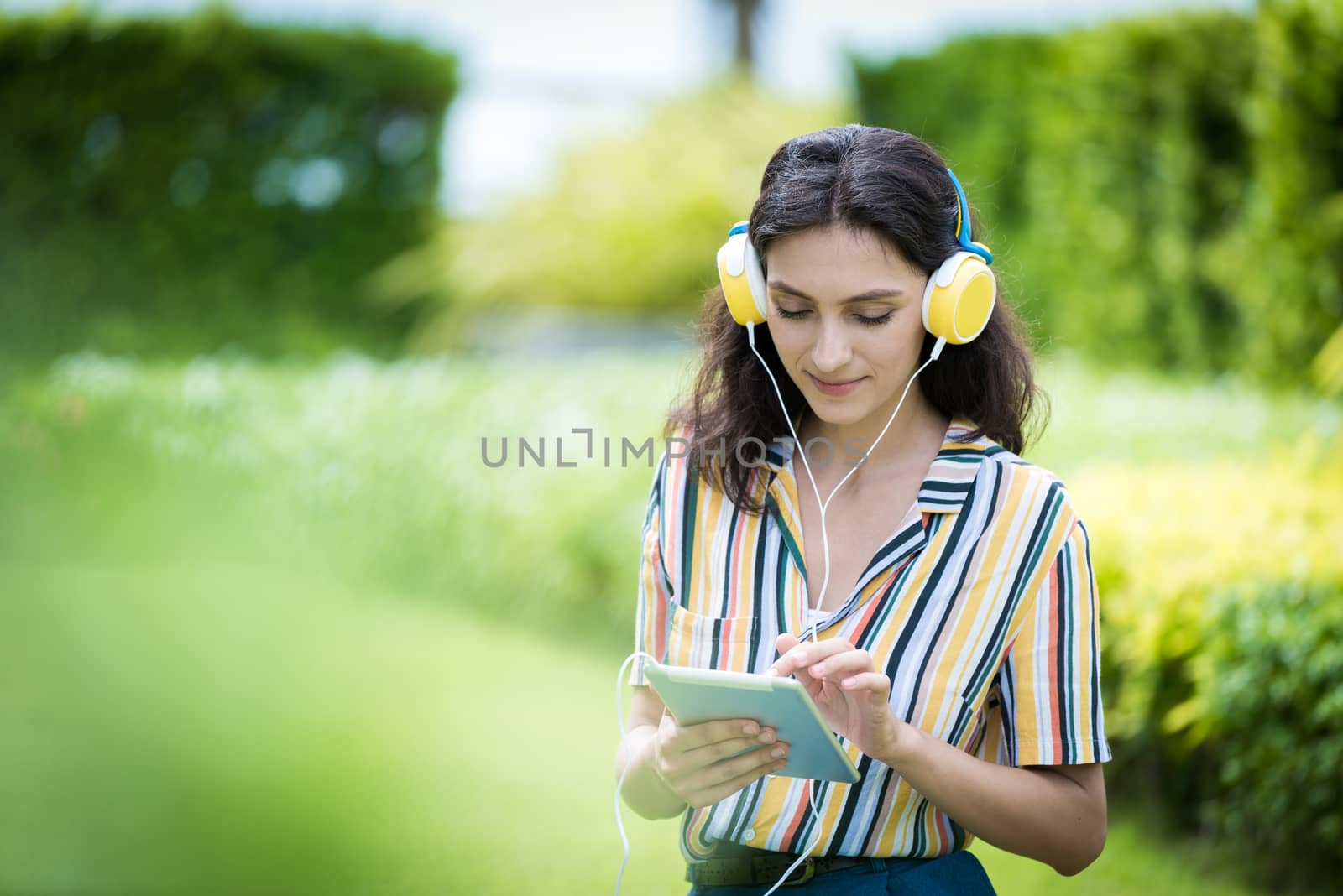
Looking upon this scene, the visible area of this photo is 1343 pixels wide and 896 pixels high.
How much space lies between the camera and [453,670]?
516cm

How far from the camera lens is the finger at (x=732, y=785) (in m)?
1.28

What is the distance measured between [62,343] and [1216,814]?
31.1ft

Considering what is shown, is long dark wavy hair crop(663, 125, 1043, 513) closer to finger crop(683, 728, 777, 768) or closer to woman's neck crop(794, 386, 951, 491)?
woman's neck crop(794, 386, 951, 491)

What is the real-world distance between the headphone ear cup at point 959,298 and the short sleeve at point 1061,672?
260 mm

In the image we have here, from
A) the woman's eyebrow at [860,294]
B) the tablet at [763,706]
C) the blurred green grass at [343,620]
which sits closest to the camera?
the tablet at [763,706]

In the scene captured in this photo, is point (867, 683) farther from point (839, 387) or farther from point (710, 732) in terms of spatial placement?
point (839, 387)

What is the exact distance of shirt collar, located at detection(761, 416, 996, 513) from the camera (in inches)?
55.7

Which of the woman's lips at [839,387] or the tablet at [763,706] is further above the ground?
the woman's lips at [839,387]

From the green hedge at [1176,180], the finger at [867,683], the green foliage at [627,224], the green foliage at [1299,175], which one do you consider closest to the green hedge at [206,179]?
the green foliage at [627,224]

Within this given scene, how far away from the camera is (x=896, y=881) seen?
53.7 inches

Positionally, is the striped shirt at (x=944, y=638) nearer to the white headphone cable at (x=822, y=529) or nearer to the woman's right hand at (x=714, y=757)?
the white headphone cable at (x=822, y=529)

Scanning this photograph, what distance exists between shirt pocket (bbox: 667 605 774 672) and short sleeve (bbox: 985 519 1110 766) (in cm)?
30

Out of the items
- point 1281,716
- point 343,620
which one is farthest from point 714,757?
point 343,620

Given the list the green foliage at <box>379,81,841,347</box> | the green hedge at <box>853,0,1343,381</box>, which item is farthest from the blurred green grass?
the green foliage at <box>379,81,841,347</box>
